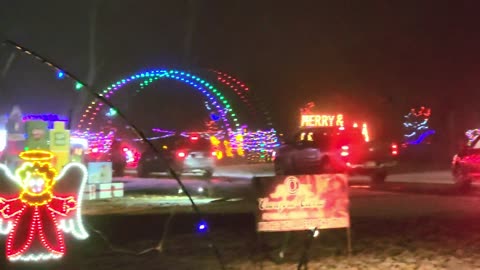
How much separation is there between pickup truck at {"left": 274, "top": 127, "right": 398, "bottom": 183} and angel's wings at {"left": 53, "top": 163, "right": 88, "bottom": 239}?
13915mm

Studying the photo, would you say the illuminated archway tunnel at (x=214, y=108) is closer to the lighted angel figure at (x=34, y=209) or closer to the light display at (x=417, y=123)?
the light display at (x=417, y=123)

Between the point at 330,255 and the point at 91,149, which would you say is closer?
the point at 330,255

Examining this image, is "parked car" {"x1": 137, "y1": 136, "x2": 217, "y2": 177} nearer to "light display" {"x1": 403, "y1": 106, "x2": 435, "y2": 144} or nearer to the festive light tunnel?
the festive light tunnel

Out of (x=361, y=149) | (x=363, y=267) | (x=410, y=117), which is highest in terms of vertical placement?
(x=410, y=117)

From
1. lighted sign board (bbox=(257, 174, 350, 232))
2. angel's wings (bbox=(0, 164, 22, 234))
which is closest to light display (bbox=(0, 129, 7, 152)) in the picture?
angel's wings (bbox=(0, 164, 22, 234))

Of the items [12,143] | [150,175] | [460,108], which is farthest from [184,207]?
[460,108]

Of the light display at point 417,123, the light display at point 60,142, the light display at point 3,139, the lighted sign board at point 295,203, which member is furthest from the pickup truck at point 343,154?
the light display at point 417,123

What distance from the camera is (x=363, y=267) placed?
29.5 feet

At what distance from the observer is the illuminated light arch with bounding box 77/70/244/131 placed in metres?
41.8

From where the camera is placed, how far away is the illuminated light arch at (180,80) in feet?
137

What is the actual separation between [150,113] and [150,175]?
3576 centimetres

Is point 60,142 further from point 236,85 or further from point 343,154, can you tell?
point 236,85

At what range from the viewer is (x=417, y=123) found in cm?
6066

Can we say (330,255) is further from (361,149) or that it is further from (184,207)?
(361,149)
